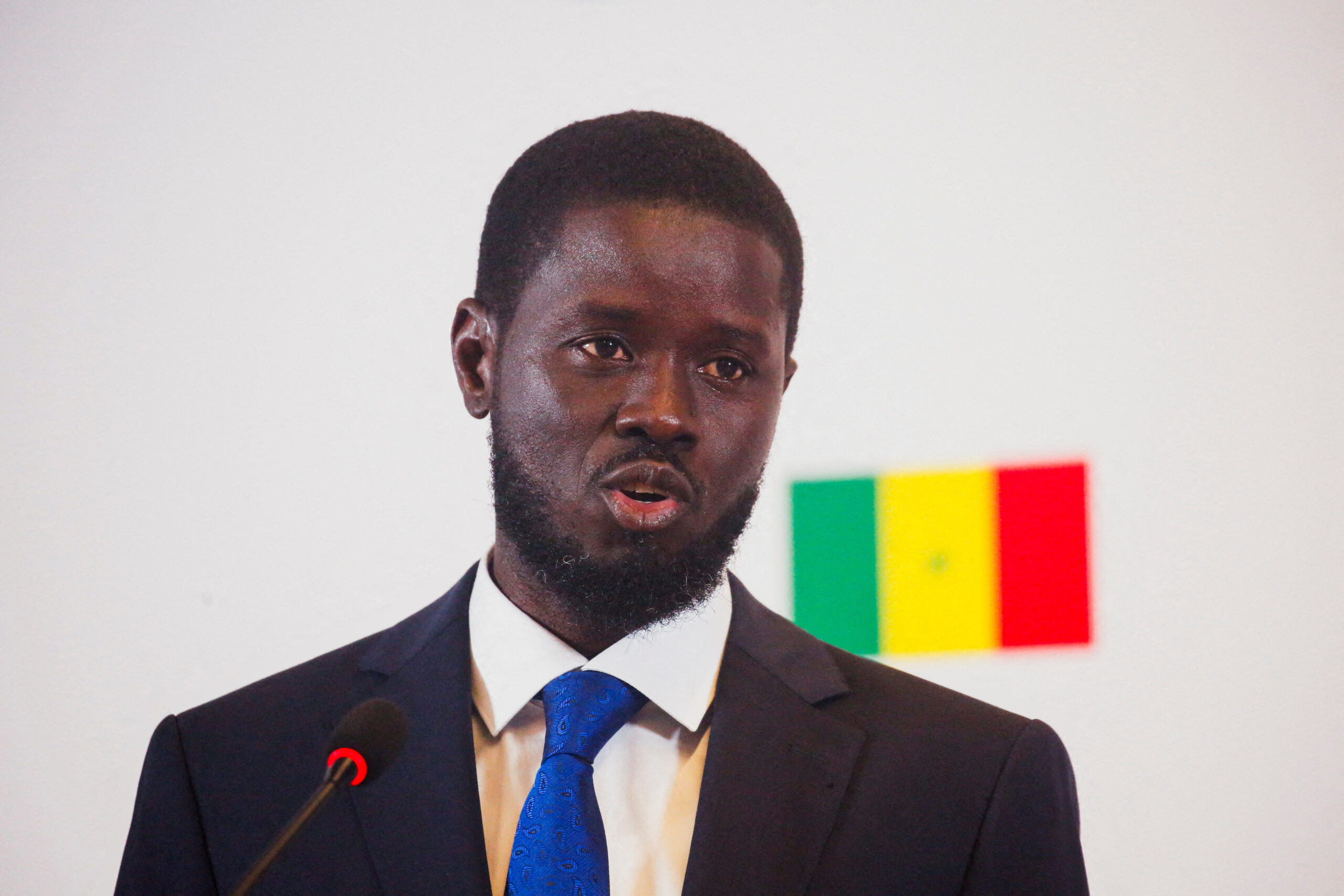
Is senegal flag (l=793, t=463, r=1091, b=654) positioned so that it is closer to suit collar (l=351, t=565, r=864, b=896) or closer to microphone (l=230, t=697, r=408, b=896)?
suit collar (l=351, t=565, r=864, b=896)

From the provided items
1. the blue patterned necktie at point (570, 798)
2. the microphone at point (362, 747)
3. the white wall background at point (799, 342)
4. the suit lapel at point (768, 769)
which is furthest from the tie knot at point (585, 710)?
the white wall background at point (799, 342)

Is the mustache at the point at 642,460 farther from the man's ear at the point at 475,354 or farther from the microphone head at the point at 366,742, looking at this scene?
the microphone head at the point at 366,742

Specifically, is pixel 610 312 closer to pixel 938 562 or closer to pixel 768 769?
pixel 768 769

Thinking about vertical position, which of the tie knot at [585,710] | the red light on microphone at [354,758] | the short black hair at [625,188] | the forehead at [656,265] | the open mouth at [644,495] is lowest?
the tie knot at [585,710]

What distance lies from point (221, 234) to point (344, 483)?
1.63 feet

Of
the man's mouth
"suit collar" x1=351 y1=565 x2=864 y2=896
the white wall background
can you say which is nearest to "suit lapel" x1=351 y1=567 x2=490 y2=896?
"suit collar" x1=351 y1=565 x2=864 y2=896

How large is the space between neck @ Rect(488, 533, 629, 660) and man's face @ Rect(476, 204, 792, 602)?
99 mm

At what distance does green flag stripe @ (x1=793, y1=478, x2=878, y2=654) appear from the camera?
84.0 inches

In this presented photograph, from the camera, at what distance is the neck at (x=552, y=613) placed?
4.85 feet

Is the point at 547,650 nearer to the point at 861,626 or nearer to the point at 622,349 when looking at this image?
the point at 622,349

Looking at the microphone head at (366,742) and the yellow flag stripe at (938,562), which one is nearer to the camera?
the microphone head at (366,742)

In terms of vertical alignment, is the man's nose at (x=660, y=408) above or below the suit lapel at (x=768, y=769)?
above

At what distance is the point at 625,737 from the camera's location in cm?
143

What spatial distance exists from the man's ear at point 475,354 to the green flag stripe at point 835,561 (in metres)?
0.75
